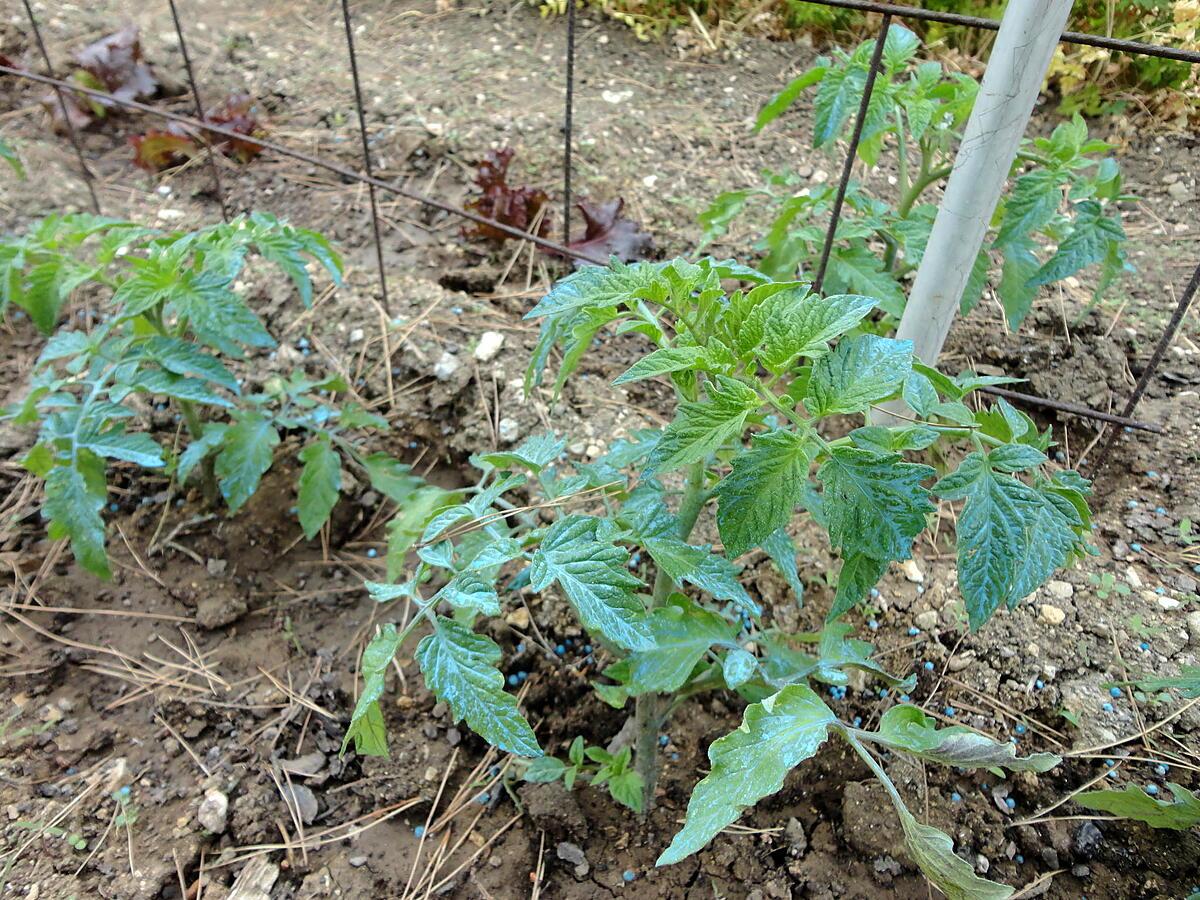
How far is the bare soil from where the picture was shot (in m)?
1.54

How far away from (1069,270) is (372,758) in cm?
163

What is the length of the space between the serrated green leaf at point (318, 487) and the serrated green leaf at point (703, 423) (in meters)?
1.10

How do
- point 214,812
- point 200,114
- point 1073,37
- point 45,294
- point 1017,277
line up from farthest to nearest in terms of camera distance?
point 200,114, point 45,294, point 1017,277, point 214,812, point 1073,37

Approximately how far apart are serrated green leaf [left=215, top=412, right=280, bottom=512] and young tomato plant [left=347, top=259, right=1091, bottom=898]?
780mm

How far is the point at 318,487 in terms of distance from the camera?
196 centimetres

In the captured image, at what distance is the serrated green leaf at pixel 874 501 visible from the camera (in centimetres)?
101

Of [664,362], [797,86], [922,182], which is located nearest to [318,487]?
[664,362]

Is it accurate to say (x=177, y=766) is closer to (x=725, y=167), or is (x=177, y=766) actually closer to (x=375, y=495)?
(x=375, y=495)

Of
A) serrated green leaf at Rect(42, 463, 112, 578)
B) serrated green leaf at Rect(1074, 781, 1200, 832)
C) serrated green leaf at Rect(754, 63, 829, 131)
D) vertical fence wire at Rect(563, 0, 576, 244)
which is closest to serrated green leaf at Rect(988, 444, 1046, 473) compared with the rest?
serrated green leaf at Rect(1074, 781, 1200, 832)

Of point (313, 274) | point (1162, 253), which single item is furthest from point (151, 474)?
point (1162, 253)

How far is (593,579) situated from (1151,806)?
3.03 ft

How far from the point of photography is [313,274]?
104 inches

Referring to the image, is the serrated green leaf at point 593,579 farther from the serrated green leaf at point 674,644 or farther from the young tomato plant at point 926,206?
the young tomato plant at point 926,206

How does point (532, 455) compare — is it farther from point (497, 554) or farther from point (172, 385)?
point (172, 385)
